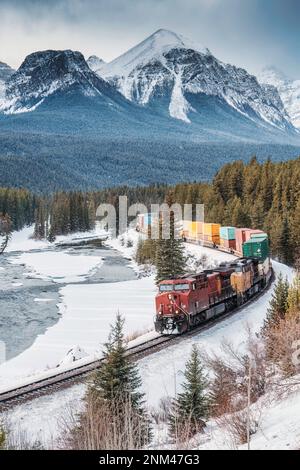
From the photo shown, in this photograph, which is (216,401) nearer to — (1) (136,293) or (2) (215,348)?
(2) (215,348)

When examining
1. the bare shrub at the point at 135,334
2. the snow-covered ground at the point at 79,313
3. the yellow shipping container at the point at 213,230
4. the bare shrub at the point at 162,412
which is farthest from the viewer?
the yellow shipping container at the point at 213,230

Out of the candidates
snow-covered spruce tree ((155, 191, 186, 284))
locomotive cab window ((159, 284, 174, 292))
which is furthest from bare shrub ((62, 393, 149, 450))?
snow-covered spruce tree ((155, 191, 186, 284))

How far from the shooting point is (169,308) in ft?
120

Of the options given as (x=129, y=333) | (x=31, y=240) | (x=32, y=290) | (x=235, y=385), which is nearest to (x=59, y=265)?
(x=32, y=290)

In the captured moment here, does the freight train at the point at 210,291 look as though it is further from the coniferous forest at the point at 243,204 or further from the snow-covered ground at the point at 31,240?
the snow-covered ground at the point at 31,240

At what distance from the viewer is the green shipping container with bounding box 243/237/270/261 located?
5828 centimetres

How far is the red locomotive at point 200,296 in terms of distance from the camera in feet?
Result: 119

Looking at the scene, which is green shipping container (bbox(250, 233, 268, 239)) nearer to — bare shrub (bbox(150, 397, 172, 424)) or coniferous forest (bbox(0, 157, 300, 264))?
coniferous forest (bbox(0, 157, 300, 264))

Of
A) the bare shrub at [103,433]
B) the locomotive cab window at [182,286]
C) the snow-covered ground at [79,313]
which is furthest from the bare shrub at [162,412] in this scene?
the locomotive cab window at [182,286]

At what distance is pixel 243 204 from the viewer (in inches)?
4097

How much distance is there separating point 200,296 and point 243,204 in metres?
68.3

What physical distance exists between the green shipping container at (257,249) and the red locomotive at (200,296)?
9.90m

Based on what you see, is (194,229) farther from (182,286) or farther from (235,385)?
(235,385)

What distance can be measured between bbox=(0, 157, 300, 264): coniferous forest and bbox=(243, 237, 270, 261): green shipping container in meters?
10.7
